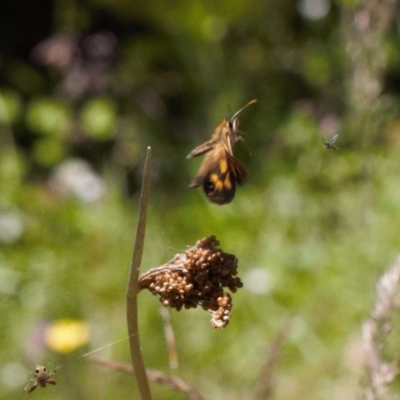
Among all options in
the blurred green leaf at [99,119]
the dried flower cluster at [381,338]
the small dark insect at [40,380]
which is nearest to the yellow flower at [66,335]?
the dried flower cluster at [381,338]

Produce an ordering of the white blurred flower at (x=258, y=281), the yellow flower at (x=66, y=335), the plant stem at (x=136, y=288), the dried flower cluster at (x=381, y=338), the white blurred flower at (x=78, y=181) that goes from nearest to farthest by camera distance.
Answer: the plant stem at (x=136, y=288) → the dried flower cluster at (x=381, y=338) → the yellow flower at (x=66, y=335) → the white blurred flower at (x=258, y=281) → the white blurred flower at (x=78, y=181)

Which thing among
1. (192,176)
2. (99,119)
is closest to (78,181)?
(99,119)

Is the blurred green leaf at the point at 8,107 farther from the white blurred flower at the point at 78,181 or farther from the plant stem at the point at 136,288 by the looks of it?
the plant stem at the point at 136,288

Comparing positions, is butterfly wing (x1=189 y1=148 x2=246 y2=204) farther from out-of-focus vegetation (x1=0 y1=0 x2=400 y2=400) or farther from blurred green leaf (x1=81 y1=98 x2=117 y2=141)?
blurred green leaf (x1=81 y1=98 x2=117 y2=141)

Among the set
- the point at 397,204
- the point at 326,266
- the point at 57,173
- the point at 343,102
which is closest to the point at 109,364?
the point at 326,266

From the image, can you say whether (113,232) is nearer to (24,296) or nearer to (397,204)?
(24,296)

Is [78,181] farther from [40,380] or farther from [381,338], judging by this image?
[40,380]
